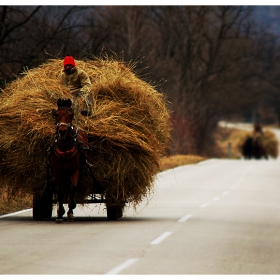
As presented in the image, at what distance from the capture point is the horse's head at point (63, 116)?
14570 millimetres

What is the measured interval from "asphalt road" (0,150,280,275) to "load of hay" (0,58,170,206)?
0.72m

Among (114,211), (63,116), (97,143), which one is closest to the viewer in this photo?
(63,116)

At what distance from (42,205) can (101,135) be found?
1669mm

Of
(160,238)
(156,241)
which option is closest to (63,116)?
(160,238)

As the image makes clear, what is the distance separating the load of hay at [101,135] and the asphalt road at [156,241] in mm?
717

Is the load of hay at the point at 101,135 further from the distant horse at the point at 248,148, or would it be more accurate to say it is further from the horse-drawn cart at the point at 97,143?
the distant horse at the point at 248,148

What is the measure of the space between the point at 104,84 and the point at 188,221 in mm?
2751

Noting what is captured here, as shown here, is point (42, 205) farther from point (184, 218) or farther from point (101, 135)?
point (184, 218)

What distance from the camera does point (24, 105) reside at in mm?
15812

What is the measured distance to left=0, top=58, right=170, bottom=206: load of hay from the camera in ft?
50.4

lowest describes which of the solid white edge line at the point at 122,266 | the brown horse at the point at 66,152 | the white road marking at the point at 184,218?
the solid white edge line at the point at 122,266

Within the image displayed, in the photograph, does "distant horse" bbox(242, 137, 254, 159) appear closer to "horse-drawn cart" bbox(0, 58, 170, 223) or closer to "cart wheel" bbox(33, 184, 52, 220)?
"horse-drawn cart" bbox(0, 58, 170, 223)

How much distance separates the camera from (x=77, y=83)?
16.0 metres

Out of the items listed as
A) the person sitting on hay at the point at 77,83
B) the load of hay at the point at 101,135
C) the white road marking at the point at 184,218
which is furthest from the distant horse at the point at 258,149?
the person sitting on hay at the point at 77,83
